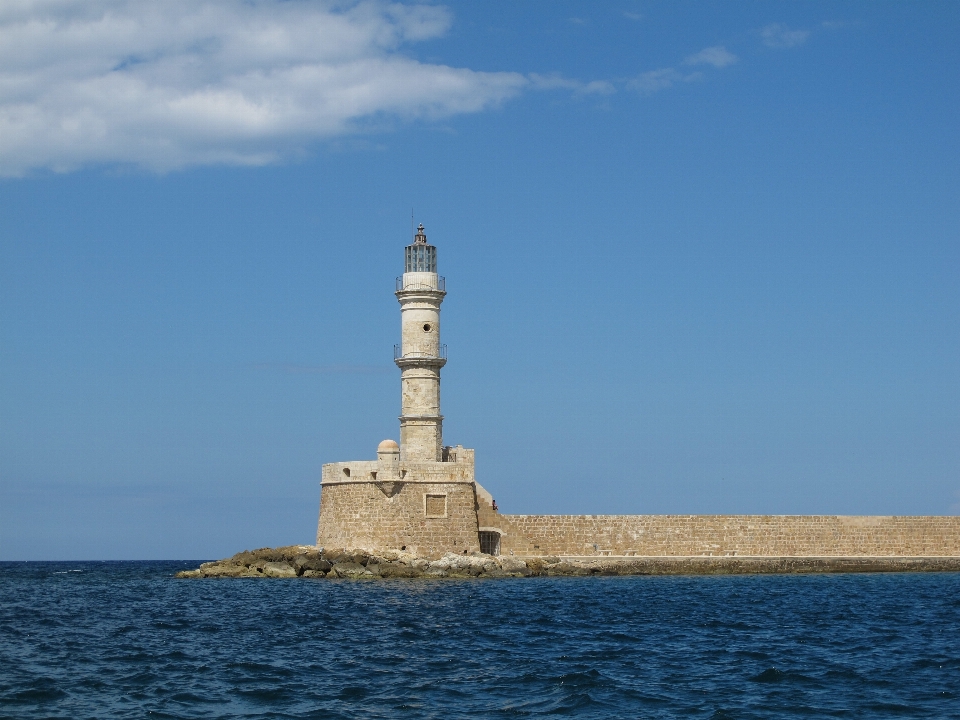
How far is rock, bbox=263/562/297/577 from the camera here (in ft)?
103

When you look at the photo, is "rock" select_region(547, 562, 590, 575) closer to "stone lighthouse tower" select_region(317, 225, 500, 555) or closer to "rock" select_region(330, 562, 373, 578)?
"stone lighthouse tower" select_region(317, 225, 500, 555)

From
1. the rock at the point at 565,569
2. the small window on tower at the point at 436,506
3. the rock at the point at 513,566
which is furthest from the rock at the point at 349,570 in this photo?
the rock at the point at 565,569

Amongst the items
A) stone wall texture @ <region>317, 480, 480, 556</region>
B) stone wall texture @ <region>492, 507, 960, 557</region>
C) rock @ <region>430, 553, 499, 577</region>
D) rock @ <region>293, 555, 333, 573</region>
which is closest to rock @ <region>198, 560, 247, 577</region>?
rock @ <region>293, 555, 333, 573</region>

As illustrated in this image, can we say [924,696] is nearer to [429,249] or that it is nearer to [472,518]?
[472,518]

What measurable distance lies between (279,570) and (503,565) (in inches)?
228

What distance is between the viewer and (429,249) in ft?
106

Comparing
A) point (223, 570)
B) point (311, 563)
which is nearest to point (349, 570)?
point (311, 563)

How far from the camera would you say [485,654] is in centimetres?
1620

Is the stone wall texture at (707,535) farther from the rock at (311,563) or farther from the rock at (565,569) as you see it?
the rock at (311,563)

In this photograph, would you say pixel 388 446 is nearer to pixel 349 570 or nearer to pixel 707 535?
pixel 349 570

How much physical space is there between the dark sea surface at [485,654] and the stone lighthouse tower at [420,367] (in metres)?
4.88

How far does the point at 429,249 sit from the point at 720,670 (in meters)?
18.9

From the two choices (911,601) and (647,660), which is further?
(911,601)

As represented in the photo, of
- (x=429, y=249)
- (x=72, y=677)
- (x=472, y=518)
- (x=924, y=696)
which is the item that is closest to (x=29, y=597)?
(x=472, y=518)
